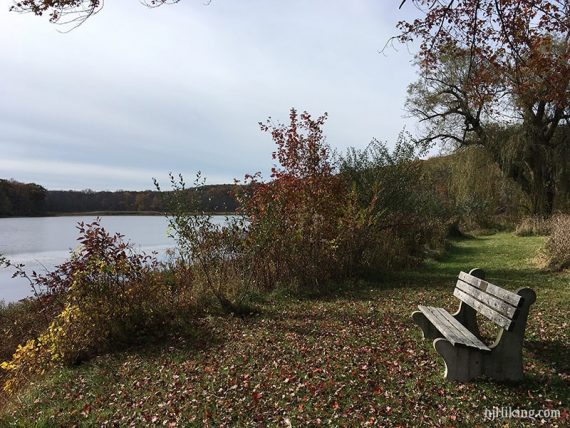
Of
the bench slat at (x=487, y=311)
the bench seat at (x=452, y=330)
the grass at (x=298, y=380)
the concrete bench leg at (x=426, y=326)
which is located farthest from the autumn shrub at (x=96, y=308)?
the bench slat at (x=487, y=311)

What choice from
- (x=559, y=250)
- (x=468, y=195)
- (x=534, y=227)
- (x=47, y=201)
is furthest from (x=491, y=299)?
(x=47, y=201)

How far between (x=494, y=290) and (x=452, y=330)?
52cm

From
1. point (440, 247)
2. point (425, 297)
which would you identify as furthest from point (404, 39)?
point (440, 247)

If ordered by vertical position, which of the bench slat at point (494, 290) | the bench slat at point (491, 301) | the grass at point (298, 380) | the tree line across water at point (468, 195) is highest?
the tree line across water at point (468, 195)

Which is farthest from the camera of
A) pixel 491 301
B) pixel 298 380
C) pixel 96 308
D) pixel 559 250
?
pixel 559 250

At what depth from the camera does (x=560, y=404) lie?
11.9 ft

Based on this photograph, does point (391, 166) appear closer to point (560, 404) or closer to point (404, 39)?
point (404, 39)

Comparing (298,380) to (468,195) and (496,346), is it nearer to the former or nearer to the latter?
(496,346)

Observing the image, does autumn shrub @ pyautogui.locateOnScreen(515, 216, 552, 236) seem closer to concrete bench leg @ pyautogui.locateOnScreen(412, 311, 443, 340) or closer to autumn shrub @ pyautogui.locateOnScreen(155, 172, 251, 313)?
autumn shrub @ pyautogui.locateOnScreen(155, 172, 251, 313)

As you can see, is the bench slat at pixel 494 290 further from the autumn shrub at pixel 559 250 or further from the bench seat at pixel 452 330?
the autumn shrub at pixel 559 250

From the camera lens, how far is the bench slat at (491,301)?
3821 millimetres

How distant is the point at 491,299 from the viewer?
4199 mm

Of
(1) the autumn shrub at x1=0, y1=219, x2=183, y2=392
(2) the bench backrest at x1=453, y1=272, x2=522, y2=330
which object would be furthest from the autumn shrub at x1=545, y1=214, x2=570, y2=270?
(1) the autumn shrub at x1=0, y1=219, x2=183, y2=392

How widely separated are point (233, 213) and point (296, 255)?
65.8 inches
